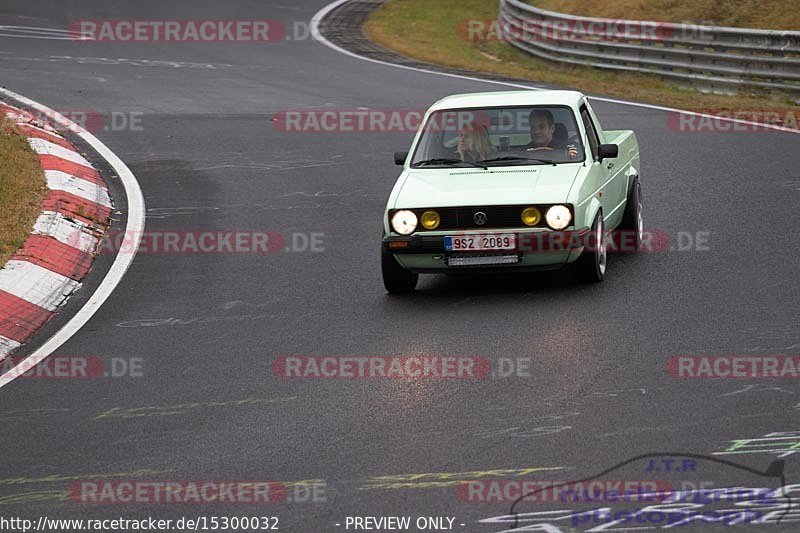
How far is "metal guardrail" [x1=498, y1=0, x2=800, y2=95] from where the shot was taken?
67.3ft

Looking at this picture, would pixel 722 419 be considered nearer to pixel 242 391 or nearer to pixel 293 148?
pixel 242 391

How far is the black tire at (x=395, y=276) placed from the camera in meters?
10.0

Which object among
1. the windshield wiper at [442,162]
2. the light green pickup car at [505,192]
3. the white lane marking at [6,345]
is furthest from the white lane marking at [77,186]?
the white lane marking at [6,345]

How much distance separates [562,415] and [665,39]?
16.7 m

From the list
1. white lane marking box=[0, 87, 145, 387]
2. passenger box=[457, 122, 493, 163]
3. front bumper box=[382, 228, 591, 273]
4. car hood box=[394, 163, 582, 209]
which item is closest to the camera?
white lane marking box=[0, 87, 145, 387]

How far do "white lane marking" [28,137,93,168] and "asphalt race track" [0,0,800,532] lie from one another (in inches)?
29.2

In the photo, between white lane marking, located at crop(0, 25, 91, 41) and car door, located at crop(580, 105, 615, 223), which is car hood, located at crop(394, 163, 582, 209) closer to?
car door, located at crop(580, 105, 615, 223)

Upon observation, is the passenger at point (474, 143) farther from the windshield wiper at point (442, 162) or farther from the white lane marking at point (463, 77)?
the white lane marking at point (463, 77)

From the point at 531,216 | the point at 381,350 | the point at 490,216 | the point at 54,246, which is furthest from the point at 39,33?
the point at 381,350

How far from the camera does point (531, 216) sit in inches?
381

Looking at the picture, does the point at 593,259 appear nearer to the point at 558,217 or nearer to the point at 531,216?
the point at 558,217

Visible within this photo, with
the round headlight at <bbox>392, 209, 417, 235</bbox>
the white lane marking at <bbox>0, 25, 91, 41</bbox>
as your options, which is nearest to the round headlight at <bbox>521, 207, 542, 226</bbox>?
the round headlight at <bbox>392, 209, 417, 235</bbox>

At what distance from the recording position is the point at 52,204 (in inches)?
499

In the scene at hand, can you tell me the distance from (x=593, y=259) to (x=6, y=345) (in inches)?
168
